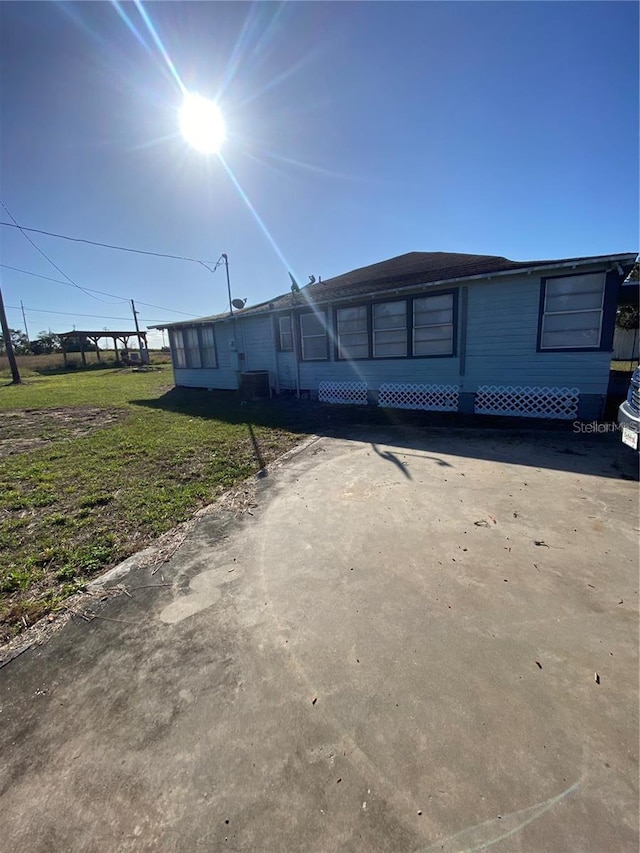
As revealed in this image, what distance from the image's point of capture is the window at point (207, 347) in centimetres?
1515

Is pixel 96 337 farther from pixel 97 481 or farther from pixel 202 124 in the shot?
pixel 97 481

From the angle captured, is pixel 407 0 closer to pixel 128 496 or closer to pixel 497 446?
A: pixel 497 446

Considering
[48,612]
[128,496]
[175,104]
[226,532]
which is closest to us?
[48,612]

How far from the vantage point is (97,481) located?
4977mm

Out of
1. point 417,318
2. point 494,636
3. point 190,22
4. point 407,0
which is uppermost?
Result: point 190,22

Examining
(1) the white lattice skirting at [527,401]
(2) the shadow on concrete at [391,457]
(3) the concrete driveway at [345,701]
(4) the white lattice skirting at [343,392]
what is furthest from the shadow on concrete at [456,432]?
(3) the concrete driveway at [345,701]

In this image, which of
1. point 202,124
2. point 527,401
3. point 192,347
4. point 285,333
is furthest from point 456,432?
point 192,347

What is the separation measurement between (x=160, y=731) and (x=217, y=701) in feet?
0.88

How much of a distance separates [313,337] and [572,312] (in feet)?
24.0

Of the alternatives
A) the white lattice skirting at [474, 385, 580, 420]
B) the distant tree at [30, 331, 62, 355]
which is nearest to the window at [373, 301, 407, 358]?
the white lattice skirting at [474, 385, 580, 420]

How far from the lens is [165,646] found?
2.14m

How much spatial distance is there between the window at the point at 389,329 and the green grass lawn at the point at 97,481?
14.7 ft

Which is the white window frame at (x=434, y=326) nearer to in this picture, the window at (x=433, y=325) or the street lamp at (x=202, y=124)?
the window at (x=433, y=325)

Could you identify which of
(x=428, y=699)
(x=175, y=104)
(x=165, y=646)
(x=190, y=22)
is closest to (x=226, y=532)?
(x=165, y=646)
